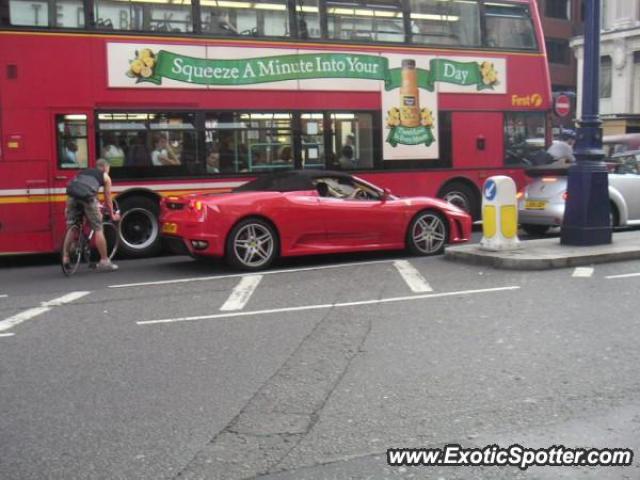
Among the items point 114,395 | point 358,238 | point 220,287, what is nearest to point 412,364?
point 114,395

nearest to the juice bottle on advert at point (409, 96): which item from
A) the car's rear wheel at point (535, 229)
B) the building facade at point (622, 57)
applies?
the car's rear wheel at point (535, 229)

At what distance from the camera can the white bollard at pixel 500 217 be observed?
10.3 meters

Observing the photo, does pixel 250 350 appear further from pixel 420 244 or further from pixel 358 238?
pixel 420 244

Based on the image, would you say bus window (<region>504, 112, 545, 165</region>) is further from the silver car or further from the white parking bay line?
the white parking bay line

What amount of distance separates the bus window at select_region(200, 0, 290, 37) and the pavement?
15.3ft

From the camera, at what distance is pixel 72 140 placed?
1127cm

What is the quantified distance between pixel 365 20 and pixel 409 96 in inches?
60.5

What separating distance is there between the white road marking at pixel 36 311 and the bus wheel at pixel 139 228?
322 cm

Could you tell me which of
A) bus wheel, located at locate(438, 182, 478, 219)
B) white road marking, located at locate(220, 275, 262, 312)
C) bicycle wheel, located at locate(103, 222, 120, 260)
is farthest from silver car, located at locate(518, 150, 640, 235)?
bicycle wheel, located at locate(103, 222, 120, 260)

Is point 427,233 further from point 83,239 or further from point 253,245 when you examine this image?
point 83,239

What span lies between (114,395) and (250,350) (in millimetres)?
1320

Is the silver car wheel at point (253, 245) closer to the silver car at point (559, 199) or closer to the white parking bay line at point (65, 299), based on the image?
the white parking bay line at point (65, 299)

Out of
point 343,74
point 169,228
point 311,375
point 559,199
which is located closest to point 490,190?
point 559,199

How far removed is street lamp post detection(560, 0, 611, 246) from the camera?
10742mm
